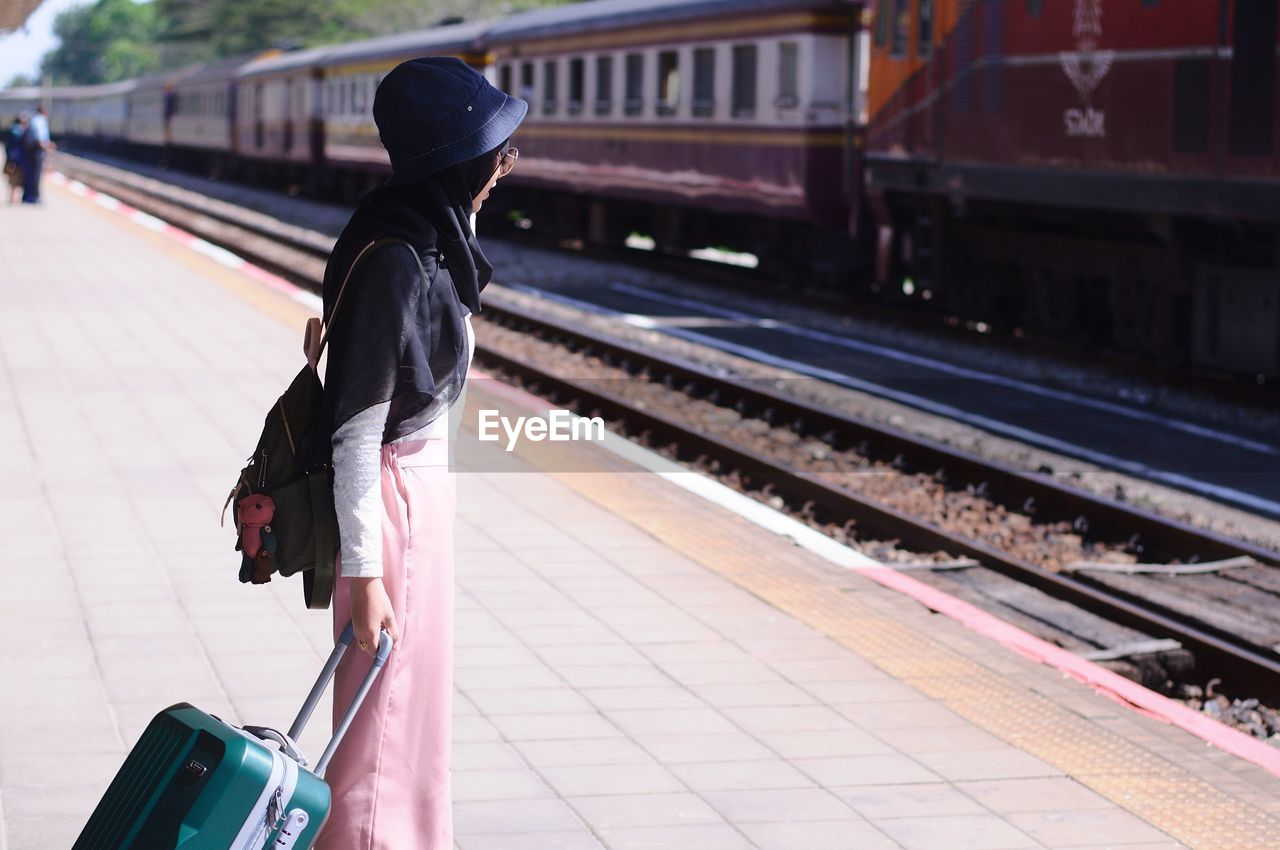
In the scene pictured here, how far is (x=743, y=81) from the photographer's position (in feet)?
70.3

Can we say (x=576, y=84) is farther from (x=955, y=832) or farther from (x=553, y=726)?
(x=955, y=832)

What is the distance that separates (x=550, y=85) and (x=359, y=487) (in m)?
25.2

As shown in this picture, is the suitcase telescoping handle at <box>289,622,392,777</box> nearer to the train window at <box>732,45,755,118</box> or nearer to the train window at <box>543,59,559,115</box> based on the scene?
the train window at <box>732,45,755,118</box>

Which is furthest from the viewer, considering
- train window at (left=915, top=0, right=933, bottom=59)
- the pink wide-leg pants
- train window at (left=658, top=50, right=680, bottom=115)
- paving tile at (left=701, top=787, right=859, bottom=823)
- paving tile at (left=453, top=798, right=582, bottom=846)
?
train window at (left=658, top=50, right=680, bottom=115)

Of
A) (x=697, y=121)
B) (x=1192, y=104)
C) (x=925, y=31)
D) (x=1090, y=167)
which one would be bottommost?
(x=1090, y=167)

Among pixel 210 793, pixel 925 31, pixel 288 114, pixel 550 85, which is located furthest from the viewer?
pixel 288 114

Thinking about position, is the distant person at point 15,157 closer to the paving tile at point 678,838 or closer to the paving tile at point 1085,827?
the paving tile at point 678,838

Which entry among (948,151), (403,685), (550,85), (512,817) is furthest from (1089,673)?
(550,85)

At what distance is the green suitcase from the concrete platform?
1.33 m

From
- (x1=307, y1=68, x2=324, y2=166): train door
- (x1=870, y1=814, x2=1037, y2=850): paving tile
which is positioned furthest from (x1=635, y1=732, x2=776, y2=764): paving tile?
(x1=307, y1=68, x2=324, y2=166): train door

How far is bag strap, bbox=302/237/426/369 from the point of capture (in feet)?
11.3

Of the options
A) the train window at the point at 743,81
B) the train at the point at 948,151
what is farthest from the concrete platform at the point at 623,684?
→ the train window at the point at 743,81

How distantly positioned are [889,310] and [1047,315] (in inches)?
103

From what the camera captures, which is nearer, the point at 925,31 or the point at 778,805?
the point at 778,805
